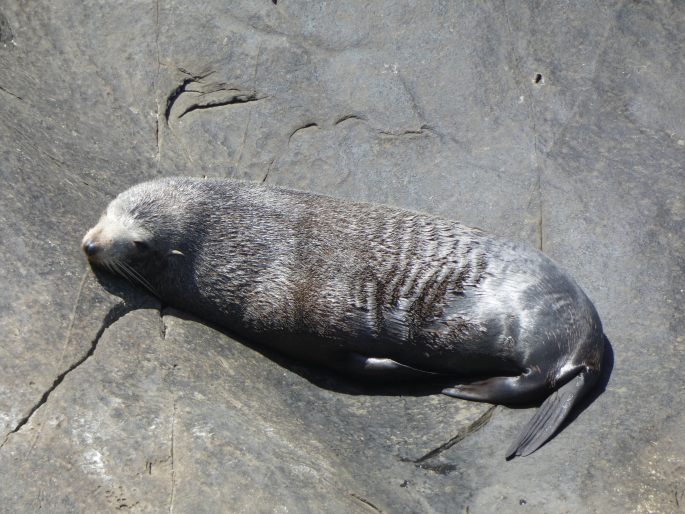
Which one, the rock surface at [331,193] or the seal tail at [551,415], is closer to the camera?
the rock surface at [331,193]

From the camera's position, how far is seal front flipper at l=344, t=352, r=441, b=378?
625 centimetres

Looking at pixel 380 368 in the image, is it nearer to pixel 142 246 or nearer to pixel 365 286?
pixel 365 286

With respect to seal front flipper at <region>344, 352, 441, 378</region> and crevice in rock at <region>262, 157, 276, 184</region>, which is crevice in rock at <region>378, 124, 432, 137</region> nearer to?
crevice in rock at <region>262, 157, 276, 184</region>

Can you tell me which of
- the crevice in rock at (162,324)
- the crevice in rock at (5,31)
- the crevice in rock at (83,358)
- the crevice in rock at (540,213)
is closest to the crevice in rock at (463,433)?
the crevice in rock at (540,213)

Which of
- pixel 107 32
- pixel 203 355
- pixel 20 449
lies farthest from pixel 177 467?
pixel 107 32

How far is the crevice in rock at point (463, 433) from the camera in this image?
5.57 m

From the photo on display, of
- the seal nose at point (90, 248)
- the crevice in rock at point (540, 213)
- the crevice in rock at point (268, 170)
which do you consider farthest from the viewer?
the crevice in rock at point (268, 170)

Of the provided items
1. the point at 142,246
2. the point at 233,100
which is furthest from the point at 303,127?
the point at 142,246

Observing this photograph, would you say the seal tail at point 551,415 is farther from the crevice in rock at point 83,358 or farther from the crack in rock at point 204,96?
the crack in rock at point 204,96

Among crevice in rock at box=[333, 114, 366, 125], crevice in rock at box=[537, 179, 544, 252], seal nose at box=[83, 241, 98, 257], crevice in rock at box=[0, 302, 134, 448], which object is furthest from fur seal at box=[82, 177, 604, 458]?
crevice in rock at box=[333, 114, 366, 125]

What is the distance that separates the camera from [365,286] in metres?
6.32

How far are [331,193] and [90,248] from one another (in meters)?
2.30

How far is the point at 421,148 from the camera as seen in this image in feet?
25.5

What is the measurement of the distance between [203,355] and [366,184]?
252cm
